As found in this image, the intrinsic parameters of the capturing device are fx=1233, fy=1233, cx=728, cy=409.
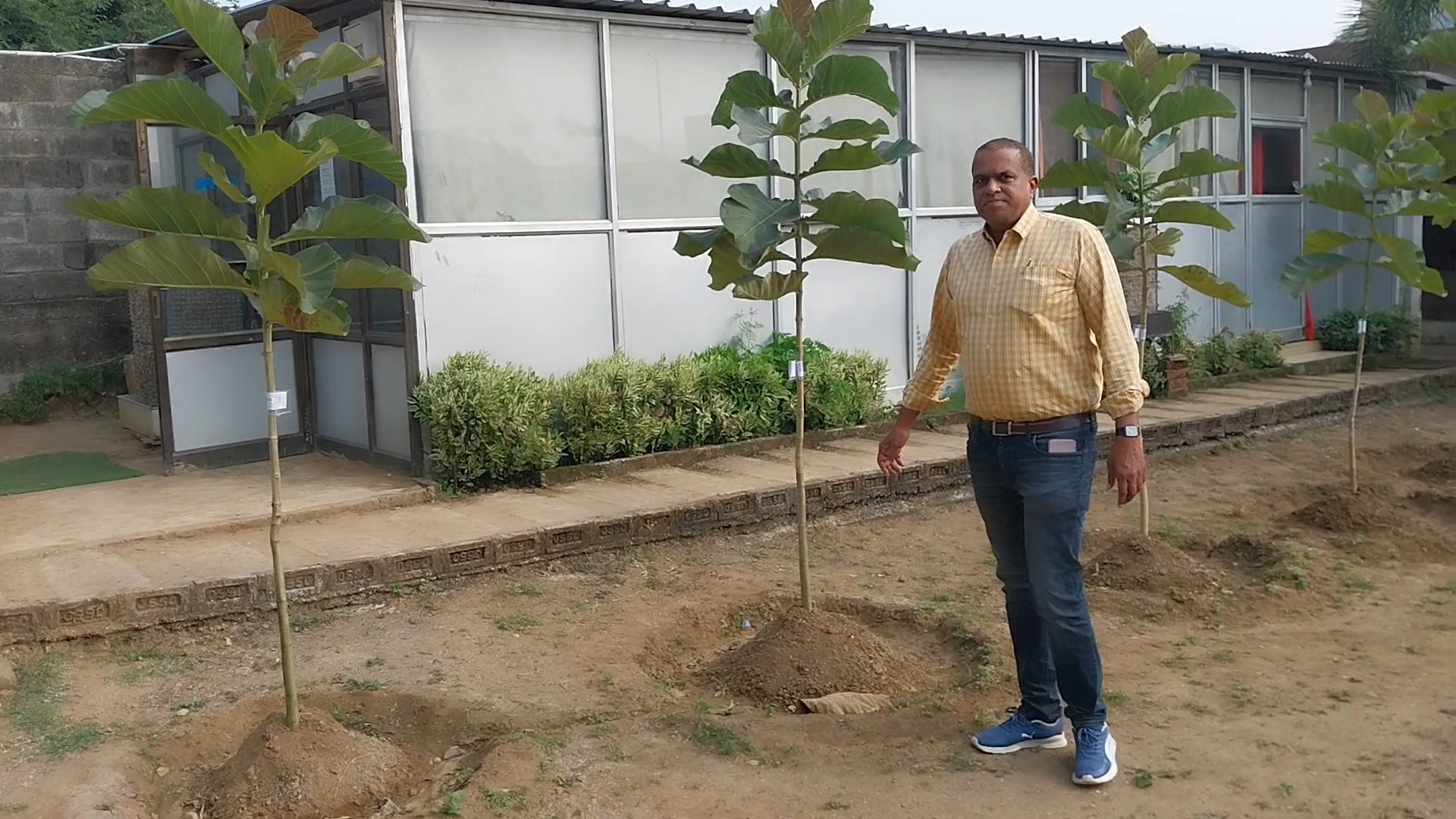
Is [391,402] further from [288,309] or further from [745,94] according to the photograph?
[288,309]

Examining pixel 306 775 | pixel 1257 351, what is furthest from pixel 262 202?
pixel 1257 351

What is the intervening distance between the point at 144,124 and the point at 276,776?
523 cm

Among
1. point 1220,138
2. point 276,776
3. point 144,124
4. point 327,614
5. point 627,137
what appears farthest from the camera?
point 1220,138

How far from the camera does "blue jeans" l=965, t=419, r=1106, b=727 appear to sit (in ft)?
12.4

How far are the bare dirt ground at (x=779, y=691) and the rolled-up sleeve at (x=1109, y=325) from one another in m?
1.20

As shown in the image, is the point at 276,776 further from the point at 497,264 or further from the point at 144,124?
the point at 144,124

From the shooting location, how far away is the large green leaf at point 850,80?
5.05 metres

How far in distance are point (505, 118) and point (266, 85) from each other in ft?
14.1

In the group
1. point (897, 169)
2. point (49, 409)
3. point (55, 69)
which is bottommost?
point (49, 409)

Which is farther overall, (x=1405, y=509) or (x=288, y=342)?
(x=288, y=342)

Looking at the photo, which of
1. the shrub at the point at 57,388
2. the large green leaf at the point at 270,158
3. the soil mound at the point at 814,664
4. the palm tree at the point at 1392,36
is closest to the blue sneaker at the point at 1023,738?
the soil mound at the point at 814,664

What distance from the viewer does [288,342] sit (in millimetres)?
8883

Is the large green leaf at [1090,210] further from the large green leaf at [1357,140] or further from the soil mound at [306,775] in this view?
the soil mound at [306,775]

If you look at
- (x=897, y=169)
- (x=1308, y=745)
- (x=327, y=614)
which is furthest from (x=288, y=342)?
(x=1308, y=745)
